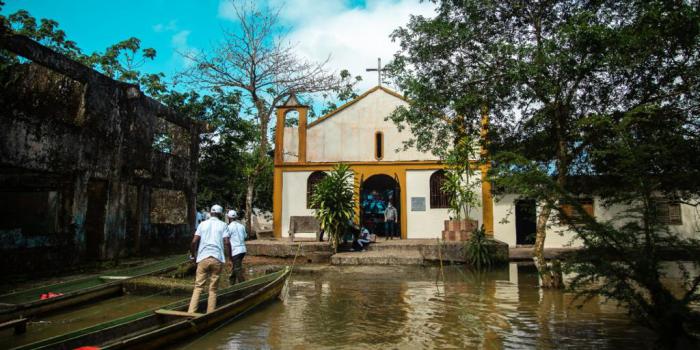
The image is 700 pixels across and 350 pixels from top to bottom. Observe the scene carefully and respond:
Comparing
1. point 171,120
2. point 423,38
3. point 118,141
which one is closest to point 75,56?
point 171,120

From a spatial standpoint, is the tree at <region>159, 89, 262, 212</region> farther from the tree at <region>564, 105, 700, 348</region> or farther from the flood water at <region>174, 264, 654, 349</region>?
the tree at <region>564, 105, 700, 348</region>

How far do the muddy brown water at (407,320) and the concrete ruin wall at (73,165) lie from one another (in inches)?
128

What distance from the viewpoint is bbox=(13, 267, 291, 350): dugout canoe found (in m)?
4.84

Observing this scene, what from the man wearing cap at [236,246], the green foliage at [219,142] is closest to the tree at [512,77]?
the man wearing cap at [236,246]

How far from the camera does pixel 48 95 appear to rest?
37.9 ft

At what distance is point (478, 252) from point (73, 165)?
11.6 metres

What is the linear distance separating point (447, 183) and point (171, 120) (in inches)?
402

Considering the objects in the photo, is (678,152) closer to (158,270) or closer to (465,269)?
(465,269)

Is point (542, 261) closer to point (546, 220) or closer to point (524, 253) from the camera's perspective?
point (546, 220)

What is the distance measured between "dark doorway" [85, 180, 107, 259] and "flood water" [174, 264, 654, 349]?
569cm

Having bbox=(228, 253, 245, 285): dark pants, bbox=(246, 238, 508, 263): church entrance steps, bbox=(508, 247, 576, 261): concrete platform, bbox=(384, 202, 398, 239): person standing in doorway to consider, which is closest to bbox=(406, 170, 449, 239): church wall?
bbox=(384, 202, 398, 239): person standing in doorway

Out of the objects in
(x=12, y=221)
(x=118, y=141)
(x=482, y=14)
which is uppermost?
(x=482, y=14)

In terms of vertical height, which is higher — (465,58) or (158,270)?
(465,58)

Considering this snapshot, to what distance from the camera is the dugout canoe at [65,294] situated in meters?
7.12
